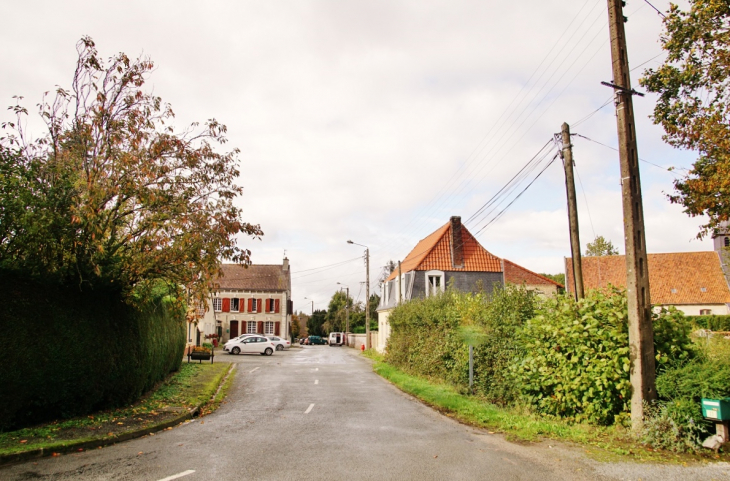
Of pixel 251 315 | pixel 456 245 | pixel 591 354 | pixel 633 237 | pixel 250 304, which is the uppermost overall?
pixel 456 245

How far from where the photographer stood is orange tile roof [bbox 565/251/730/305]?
44.5 m

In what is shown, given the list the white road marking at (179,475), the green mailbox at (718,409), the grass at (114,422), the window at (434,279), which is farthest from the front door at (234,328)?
the green mailbox at (718,409)

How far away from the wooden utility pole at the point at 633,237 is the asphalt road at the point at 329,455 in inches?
72.4

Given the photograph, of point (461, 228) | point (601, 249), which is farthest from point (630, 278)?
point (601, 249)

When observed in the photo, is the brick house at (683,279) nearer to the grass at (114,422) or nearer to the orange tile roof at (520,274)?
the orange tile roof at (520,274)

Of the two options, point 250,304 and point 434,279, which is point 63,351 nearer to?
point 434,279

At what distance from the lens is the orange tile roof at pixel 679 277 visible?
44531 millimetres

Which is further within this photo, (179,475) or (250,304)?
(250,304)

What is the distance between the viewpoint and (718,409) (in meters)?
7.65

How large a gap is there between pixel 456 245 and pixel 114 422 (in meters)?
28.2

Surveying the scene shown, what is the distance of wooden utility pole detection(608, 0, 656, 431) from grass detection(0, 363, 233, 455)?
30.0ft

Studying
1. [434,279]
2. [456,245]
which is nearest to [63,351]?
[434,279]

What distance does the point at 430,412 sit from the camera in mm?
12953

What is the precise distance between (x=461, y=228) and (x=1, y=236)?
3043cm
